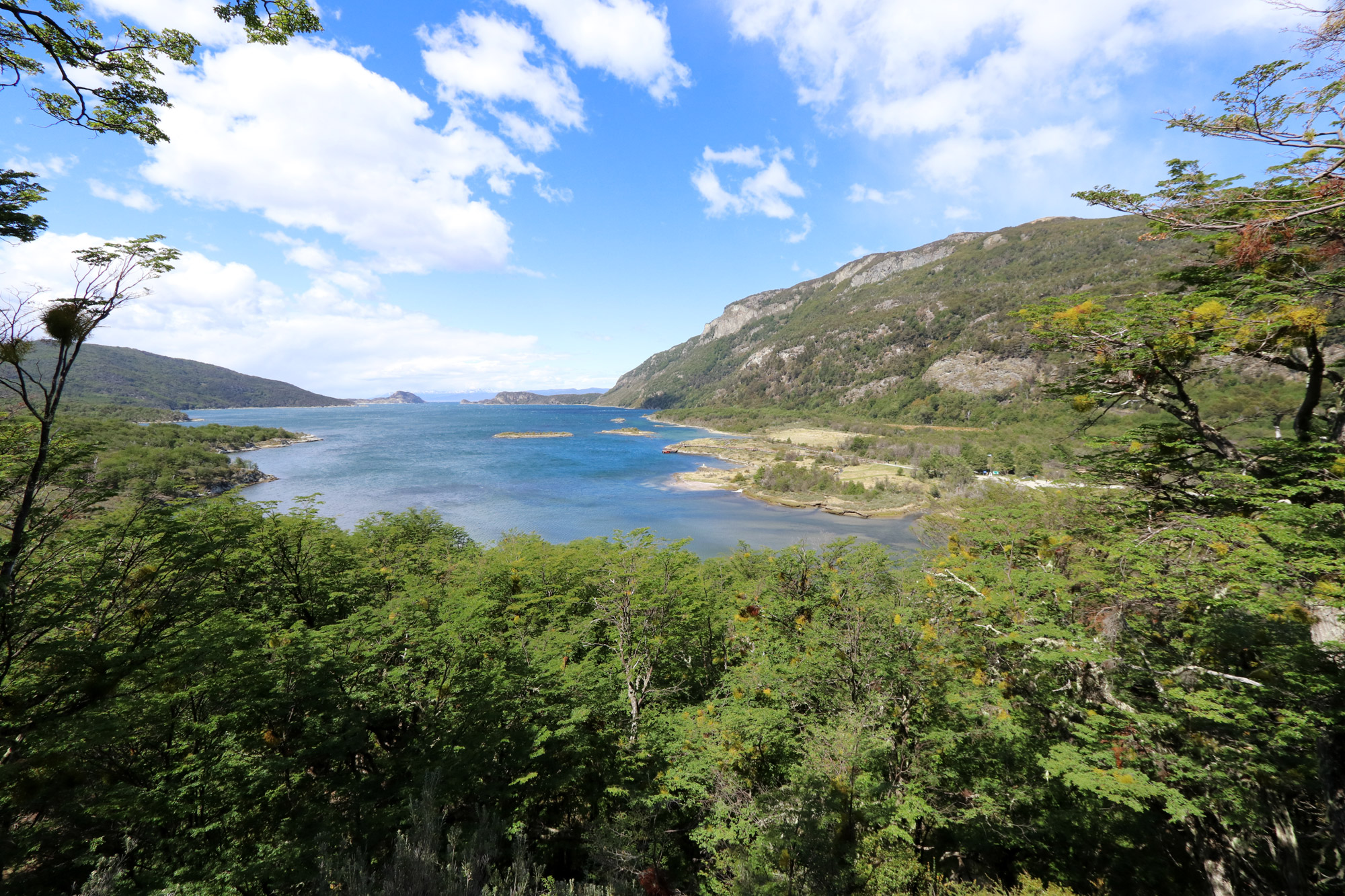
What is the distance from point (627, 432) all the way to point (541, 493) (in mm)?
90113

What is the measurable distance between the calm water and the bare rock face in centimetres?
8328

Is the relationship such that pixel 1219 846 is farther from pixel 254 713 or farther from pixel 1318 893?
pixel 254 713

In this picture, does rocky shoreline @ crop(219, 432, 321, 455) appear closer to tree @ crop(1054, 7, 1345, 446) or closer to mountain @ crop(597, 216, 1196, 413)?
tree @ crop(1054, 7, 1345, 446)

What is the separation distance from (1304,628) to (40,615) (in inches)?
613

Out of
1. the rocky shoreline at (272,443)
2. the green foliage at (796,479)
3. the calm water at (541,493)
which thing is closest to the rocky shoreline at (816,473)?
the green foliage at (796,479)

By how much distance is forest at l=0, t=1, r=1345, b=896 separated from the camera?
17.3ft

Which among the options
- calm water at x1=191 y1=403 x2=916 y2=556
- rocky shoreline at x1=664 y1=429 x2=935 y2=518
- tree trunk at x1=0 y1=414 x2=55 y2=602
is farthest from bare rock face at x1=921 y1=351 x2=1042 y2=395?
tree trunk at x1=0 y1=414 x2=55 y2=602

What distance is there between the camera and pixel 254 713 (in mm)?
7426

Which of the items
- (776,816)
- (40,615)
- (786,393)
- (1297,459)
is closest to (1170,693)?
(1297,459)

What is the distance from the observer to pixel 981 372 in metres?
129

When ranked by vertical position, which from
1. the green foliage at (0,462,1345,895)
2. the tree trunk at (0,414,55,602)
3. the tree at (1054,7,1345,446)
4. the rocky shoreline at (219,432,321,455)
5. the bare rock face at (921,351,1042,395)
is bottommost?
the rocky shoreline at (219,432,321,455)

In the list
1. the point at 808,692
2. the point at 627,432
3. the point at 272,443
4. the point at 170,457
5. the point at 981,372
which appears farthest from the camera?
the point at 627,432

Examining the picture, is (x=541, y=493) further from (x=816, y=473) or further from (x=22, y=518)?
(x=22, y=518)

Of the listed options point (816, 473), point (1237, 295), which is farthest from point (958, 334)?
point (1237, 295)
